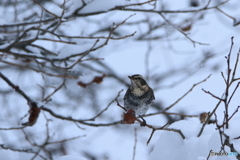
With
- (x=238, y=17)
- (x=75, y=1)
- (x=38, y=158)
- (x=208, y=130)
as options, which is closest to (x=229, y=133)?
(x=208, y=130)

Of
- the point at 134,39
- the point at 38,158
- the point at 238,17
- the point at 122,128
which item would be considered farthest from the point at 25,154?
the point at 122,128

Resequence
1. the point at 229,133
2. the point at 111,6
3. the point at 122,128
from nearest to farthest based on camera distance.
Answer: the point at 229,133 < the point at 111,6 < the point at 122,128

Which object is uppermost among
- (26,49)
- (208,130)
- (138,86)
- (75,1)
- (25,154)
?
(75,1)

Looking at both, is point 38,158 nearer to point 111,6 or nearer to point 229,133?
point 111,6

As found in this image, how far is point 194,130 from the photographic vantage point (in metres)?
2.98

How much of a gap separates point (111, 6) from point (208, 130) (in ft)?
7.30

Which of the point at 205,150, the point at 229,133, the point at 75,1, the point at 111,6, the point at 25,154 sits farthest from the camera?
the point at 75,1

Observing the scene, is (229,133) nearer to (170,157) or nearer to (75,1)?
(170,157)

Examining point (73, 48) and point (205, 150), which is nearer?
point (205, 150)

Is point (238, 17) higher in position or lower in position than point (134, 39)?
lower

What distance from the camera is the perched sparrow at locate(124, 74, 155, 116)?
4.78 metres

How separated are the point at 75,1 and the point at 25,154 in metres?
2.22

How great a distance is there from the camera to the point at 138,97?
4793 mm

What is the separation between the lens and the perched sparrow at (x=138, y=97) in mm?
4777
